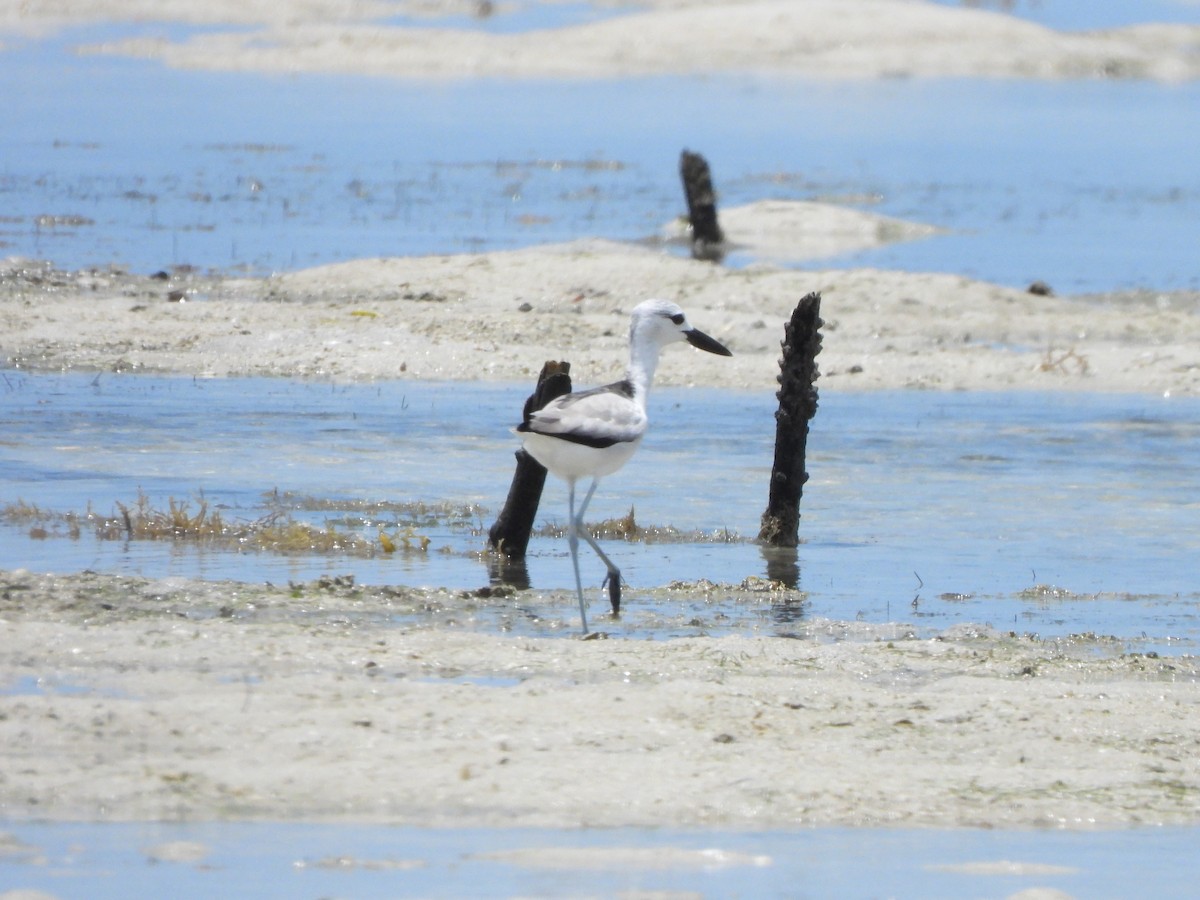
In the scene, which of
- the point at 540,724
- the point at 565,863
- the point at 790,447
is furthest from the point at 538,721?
the point at 790,447

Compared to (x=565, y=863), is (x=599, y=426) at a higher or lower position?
higher

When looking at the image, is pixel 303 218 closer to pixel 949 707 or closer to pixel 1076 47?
pixel 949 707

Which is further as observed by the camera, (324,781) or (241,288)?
(241,288)

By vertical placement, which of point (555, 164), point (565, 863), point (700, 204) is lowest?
point (565, 863)

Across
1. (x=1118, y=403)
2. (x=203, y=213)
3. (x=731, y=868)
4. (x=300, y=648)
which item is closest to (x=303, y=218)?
(x=203, y=213)

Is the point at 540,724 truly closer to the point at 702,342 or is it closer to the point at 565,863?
the point at 565,863

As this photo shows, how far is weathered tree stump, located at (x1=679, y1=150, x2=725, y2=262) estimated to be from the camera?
3073 cm

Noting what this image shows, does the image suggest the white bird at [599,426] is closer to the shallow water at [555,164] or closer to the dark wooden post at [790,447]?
the dark wooden post at [790,447]

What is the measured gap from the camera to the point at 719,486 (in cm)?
1535

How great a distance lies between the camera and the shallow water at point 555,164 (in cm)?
3070

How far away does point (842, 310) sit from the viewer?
24.0 metres

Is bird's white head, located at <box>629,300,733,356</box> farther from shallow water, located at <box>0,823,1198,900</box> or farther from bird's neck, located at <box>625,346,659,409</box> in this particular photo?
shallow water, located at <box>0,823,1198,900</box>

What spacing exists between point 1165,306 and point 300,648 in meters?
19.2

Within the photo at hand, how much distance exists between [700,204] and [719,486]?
52.5ft
